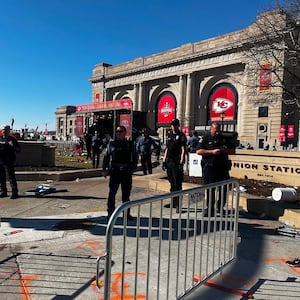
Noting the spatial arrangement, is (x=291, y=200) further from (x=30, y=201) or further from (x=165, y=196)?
(x=30, y=201)

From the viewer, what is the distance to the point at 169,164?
6.50 metres

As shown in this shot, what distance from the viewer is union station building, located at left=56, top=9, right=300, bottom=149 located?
47.9 m

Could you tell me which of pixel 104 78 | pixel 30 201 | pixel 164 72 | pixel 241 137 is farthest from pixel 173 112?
pixel 30 201

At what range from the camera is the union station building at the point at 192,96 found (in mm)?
47938

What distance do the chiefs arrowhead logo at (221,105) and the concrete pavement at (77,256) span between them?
55.2 meters

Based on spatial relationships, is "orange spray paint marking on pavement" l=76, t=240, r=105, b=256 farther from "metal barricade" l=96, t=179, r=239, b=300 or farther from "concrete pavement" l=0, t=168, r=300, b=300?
"metal barricade" l=96, t=179, r=239, b=300

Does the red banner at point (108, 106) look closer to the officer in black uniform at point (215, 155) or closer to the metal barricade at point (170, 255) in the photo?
the officer in black uniform at point (215, 155)

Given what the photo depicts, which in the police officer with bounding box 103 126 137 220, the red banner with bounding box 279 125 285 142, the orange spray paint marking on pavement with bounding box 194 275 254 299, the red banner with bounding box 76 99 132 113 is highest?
the red banner with bounding box 76 99 132 113

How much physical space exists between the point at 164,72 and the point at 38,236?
67.4m

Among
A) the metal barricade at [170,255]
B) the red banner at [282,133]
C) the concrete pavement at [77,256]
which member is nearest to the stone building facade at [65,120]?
the red banner at [282,133]

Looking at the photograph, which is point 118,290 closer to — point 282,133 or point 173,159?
point 173,159

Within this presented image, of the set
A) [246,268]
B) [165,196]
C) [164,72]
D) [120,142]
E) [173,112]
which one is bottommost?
[246,268]

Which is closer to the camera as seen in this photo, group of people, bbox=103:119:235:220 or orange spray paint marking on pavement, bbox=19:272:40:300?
orange spray paint marking on pavement, bbox=19:272:40:300

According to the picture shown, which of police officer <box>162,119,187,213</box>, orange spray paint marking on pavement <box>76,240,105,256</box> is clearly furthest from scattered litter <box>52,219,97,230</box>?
police officer <box>162,119,187,213</box>
